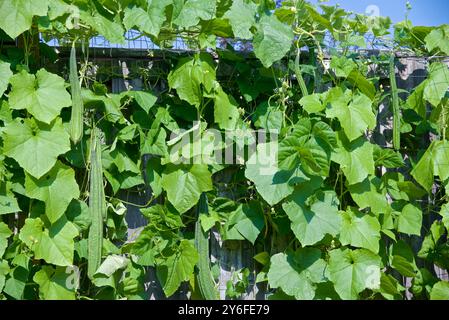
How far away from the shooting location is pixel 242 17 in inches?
100

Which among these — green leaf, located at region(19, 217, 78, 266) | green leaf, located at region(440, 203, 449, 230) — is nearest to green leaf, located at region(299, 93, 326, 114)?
green leaf, located at region(440, 203, 449, 230)

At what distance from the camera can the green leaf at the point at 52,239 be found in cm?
241

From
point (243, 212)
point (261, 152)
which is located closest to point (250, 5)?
point (261, 152)

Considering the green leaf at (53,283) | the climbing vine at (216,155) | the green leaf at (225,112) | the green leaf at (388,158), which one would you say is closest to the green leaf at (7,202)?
the climbing vine at (216,155)

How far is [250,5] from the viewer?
2.58m

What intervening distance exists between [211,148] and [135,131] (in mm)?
384

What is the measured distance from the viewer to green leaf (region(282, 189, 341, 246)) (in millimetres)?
2596

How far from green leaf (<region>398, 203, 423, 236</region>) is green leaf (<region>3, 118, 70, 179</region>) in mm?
1723

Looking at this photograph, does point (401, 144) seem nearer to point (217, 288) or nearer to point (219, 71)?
point (219, 71)

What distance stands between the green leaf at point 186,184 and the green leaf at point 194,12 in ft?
2.17

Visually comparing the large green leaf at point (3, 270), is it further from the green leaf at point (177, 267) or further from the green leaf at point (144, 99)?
the green leaf at point (144, 99)

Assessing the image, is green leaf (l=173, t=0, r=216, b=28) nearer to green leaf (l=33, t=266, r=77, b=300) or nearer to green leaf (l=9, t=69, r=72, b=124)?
green leaf (l=9, t=69, r=72, b=124)

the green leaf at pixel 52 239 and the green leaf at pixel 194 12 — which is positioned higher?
the green leaf at pixel 194 12

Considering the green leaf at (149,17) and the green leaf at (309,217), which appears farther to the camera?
the green leaf at (309,217)
